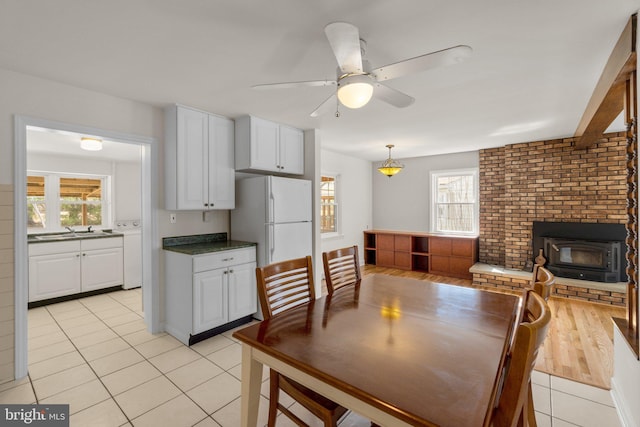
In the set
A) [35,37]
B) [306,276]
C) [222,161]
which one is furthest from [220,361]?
[35,37]

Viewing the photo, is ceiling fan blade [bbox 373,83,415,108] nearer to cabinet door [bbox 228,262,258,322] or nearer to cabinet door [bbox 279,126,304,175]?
cabinet door [bbox 279,126,304,175]

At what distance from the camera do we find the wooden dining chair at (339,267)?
2.19m

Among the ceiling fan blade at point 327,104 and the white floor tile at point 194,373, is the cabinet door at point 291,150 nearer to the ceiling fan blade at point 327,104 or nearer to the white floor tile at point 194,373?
the ceiling fan blade at point 327,104

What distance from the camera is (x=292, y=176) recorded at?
13.6 ft

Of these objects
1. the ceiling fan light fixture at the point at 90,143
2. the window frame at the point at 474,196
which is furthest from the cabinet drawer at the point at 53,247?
the window frame at the point at 474,196

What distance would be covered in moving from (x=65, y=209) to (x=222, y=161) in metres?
3.57

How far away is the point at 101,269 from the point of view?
4.46 m

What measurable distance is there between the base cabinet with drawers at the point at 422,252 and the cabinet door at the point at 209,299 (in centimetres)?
410

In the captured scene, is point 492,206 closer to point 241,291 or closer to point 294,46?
point 241,291

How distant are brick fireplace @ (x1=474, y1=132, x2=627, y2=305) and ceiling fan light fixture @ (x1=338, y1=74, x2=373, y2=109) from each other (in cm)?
452

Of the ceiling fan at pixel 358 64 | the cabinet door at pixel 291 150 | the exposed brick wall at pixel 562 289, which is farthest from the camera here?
the exposed brick wall at pixel 562 289

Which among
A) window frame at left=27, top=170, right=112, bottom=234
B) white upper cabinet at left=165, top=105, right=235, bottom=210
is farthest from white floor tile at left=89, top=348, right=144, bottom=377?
window frame at left=27, top=170, right=112, bottom=234

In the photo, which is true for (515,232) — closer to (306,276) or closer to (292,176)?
(292,176)

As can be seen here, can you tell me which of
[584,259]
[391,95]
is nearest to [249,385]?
[391,95]
